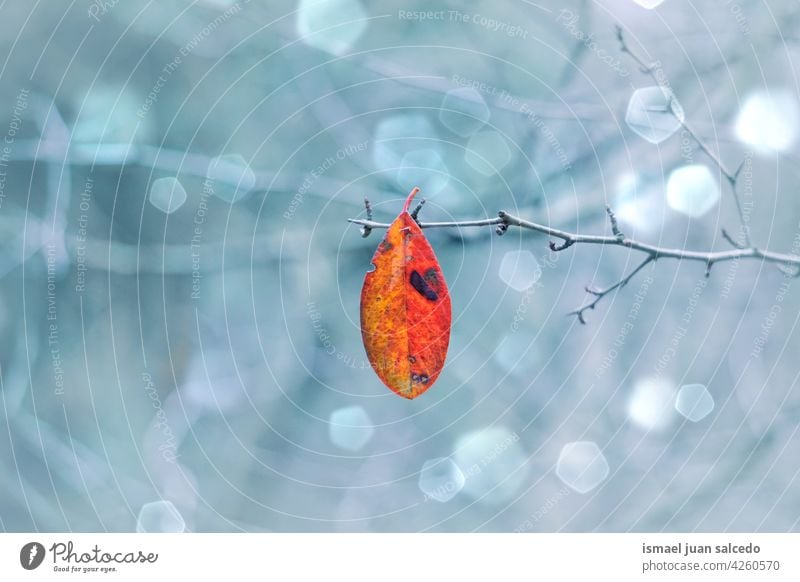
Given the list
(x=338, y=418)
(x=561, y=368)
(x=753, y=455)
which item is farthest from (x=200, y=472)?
(x=753, y=455)

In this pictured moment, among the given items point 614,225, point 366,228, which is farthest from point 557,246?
point 366,228

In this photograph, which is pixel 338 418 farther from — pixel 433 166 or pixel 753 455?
pixel 753 455

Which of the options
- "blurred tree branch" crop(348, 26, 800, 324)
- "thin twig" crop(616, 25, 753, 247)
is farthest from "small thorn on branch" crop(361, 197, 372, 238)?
"thin twig" crop(616, 25, 753, 247)

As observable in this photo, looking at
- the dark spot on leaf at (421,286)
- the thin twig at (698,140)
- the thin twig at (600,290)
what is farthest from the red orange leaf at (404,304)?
the thin twig at (698,140)

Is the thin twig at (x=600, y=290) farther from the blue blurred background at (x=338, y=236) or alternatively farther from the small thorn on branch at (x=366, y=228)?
the small thorn on branch at (x=366, y=228)

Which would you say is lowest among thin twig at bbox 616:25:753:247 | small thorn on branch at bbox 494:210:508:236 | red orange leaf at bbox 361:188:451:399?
red orange leaf at bbox 361:188:451:399

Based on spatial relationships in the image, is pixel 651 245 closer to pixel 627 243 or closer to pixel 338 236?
pixel 627 243

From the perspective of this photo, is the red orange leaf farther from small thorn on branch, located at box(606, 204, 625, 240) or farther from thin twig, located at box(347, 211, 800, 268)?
small thorn on branch, located at box(606, 204, 625, 240)
